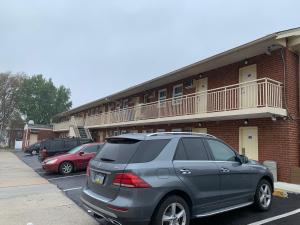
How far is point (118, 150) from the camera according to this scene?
579 cm

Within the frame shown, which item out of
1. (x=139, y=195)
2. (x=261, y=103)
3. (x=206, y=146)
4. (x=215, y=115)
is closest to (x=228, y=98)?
(x=215, y=115)

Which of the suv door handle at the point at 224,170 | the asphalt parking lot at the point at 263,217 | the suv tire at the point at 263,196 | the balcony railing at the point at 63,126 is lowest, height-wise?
the asphalt parking lot at the point at 263,217

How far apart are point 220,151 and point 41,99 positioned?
61099 mm

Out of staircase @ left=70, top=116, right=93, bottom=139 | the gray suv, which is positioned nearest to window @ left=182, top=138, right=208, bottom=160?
the gray suv

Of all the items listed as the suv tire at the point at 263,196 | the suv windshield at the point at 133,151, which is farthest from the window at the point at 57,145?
the suv tire at the point at 263,196

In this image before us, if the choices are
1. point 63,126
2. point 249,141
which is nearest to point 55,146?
point 249,141

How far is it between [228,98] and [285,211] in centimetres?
711

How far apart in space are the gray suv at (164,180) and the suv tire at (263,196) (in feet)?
1.31

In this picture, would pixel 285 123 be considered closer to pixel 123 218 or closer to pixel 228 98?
pixel 228 98

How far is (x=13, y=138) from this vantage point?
59.5 metres

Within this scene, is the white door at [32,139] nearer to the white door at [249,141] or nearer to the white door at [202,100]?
the white door at [202,100]

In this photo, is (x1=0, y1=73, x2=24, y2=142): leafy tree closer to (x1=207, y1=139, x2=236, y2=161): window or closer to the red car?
the red car

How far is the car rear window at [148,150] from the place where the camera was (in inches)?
212

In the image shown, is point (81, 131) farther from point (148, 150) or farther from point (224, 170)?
point (148, 150)
